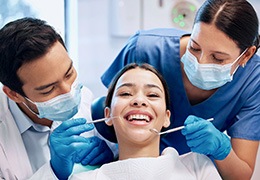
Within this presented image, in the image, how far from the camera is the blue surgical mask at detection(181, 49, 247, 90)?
148 cm

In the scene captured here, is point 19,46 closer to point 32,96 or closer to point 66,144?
point 32,96

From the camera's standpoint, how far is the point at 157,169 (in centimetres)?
142

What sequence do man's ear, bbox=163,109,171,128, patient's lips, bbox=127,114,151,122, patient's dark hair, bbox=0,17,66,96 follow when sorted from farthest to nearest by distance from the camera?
man's ear, bbox=163,109,171,128 → patient's lips, bbox=127,114,151,122 → patient's dark hair, bbox=0,17,66,96

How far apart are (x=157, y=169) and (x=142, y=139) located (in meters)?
0.12

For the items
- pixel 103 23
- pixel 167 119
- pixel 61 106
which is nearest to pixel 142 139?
pixel 167 119

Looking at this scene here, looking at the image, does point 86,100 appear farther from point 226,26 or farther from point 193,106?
point 226,26

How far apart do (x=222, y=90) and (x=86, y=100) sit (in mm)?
616

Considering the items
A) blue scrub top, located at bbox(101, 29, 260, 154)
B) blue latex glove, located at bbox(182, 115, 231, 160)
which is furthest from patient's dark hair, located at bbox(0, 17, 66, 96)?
blue latex glove, located at bbox(182, 115, 231, 160)

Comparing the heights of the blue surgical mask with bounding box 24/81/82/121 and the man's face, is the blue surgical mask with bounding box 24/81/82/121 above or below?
below

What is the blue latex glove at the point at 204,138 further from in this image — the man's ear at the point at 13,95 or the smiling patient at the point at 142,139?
the man's ear at the point at 13,95

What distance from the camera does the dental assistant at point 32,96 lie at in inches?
54.3

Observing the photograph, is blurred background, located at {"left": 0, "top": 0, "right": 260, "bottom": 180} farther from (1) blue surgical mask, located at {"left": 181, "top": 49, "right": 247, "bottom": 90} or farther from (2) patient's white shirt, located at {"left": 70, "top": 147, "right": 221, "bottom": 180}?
(2) patient's white shirt, located at {"left": 70, "top": 147, "right": 221, "bottom": 180}

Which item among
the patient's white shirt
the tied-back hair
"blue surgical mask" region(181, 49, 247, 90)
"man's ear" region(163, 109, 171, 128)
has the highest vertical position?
the tied-back hair

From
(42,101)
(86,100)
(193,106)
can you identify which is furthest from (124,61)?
(42,101)
